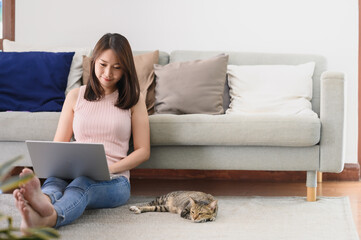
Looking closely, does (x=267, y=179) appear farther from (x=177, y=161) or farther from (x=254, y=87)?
(x=177, y=161)

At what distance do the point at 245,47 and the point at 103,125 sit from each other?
161 cm

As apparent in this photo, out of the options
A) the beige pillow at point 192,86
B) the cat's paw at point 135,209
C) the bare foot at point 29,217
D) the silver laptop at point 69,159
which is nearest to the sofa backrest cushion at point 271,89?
the beige pillow at point 192,86

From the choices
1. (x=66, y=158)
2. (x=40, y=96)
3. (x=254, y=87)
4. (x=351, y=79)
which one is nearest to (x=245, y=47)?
(x=254, y=87)

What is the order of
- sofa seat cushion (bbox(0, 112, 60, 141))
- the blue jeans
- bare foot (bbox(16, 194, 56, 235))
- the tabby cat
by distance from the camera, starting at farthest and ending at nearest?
sofa seat cushion (bbox(0, 112, 60, 141)) → the tabby cat → the blue jeans → bare foot (bbox(16, 194, 56, 235))

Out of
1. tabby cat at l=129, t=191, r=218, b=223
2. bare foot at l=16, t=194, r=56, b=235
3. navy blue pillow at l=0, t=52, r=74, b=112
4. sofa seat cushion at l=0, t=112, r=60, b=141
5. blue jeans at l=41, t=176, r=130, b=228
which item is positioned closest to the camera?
bare foot at l=16, t=194, r=56, b=235

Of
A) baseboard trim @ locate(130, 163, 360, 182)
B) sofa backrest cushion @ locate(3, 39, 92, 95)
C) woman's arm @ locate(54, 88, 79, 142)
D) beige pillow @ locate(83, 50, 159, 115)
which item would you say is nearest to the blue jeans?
woman's arm @ locate(54, 88, 79, 142)

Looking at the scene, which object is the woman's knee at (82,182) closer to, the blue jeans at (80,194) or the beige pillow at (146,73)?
the blue jeans at (80,194)

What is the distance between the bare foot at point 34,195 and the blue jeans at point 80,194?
0.59 feet

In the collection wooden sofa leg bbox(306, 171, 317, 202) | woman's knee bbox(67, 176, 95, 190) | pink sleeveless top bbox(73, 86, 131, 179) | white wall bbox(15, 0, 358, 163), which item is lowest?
wooden sofa leg bbox(306, 171, 317, 202)

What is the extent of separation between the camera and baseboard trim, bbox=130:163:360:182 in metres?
3.60

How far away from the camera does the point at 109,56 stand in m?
2.42

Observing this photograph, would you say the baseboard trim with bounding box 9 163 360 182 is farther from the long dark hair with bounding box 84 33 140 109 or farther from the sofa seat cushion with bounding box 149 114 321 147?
the long dark hair with bounding box 84 33 140 109

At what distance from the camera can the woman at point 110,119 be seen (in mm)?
2299

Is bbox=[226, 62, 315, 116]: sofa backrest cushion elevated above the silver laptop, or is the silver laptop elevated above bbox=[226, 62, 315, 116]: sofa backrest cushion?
bbox=[226, 62, 315, 116]: sofa backrest cushion
